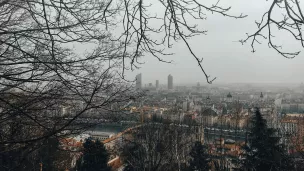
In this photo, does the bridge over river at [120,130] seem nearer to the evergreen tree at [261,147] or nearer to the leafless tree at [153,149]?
the leafless tree at [153,149]

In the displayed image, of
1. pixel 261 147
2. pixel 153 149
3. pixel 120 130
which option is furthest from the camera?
pixel 120 130

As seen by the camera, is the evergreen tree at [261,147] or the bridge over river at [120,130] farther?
the evergreen tree at [261,147]

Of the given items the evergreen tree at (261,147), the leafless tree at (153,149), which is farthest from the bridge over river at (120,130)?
the evergreen tree at (261,147)

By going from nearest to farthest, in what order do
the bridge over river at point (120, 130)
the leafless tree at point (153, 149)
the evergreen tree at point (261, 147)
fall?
the bridge over river at point (120, 130), the evergreen tree at point (261, 147), the leafless tree at point (153, 149)

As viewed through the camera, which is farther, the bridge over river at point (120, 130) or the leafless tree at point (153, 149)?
the leafless tree at point (153, 149)

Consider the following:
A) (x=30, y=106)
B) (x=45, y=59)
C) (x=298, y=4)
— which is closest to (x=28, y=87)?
(x=30, y=106)

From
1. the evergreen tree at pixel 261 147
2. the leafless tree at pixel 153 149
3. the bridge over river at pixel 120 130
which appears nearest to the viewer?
the bridge over river at pixel 120 130

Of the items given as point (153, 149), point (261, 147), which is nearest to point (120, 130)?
point (153, 149)

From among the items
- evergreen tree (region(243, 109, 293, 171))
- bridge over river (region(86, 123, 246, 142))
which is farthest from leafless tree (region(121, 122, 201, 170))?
evergreen tree (region(243, 109, 293, 171))

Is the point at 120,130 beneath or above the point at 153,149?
above

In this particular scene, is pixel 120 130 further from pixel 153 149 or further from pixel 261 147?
→ pixel 261 147

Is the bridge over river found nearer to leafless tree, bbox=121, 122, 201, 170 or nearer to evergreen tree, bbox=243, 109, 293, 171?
leafless tree, bbox=121, 122, 201, 170
